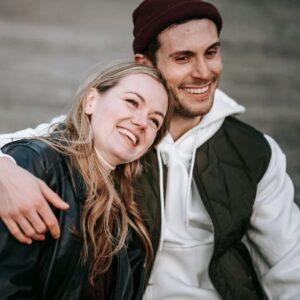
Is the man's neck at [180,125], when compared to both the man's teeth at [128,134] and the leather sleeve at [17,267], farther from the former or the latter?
the leather sleeve at [17,267]

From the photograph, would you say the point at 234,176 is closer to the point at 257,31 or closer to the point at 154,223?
the point at 154,223

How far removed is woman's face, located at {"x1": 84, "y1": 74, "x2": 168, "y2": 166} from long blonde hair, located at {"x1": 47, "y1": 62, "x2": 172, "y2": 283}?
33 millimetres

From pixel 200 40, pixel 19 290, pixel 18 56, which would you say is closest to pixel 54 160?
pixel 19 290

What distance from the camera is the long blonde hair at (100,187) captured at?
2033 millimetres

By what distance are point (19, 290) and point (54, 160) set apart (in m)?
0.43

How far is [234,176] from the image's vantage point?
97.9 inches

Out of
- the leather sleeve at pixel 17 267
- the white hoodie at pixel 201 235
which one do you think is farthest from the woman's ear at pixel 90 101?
the leather sleeve at pixel 17 267

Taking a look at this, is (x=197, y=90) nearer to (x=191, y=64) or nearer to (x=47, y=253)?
(x=191, y=64)

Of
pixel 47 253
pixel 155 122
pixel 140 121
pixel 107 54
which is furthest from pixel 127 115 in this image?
pixel 107 54

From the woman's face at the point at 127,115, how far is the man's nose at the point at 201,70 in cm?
28

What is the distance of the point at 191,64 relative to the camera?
253 cm

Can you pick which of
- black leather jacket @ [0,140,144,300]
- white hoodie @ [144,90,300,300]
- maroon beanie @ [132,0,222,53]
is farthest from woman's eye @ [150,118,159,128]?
maroon beanie @ [132,0,222,53]

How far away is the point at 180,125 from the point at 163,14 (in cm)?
49

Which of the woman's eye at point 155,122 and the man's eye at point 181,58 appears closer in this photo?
the woman's eye at point 155,122
